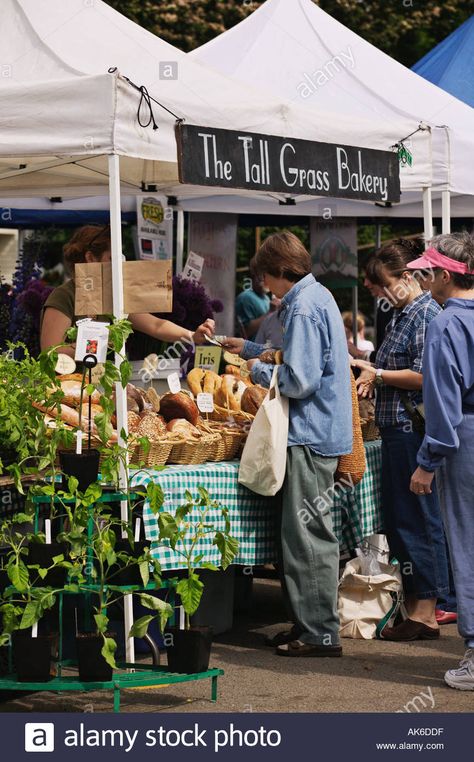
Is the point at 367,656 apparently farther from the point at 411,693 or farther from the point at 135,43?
the point at 135,43

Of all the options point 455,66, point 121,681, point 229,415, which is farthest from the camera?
point 455,66

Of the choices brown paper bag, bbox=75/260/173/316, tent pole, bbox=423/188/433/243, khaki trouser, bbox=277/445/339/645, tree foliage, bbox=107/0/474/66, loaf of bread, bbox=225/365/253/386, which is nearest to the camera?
brown paper bag, bbox=75/260/173/316

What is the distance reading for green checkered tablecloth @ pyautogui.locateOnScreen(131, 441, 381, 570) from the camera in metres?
5.05

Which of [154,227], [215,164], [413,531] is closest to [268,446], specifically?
[413,531]

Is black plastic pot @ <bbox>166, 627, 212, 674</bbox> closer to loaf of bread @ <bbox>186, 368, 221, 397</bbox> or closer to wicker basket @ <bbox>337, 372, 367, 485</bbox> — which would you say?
wicker basket @ <bbox>337, 372, 367, 485</bbox>

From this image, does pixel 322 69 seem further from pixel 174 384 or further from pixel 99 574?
pixel 99 574

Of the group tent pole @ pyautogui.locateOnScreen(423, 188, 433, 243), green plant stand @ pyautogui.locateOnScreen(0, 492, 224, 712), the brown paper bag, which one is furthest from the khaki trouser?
tent pole @ pyautogui.locateOnScreen(423, 188, 433, 243)

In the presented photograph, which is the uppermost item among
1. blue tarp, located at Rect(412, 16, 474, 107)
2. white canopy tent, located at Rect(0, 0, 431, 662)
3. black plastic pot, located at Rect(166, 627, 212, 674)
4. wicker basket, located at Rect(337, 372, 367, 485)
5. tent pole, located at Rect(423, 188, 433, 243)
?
blue tarp, located at Rect(412, 16, 474, 107)

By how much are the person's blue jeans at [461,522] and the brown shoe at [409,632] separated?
1.05m

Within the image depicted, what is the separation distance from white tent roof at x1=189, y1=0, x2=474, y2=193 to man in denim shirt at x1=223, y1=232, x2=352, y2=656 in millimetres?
2046

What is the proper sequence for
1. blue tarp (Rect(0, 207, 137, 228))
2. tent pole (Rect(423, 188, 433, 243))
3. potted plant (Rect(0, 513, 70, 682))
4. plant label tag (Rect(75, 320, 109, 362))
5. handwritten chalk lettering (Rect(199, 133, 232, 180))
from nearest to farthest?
potted plant (Rect(0, 513, 70, 682))
plant label tag (Rect(75, 320, 109, 362))
handwritten chalk lettering (Rect(199, 133, 232, 180))
tent pole (Rect(423, 188, 433, 243))
blue tarp (Rect(0, 207, 137, 228))

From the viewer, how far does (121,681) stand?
4387 millimetres

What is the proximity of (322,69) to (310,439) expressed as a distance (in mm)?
3691

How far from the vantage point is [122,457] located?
15.6 feet
